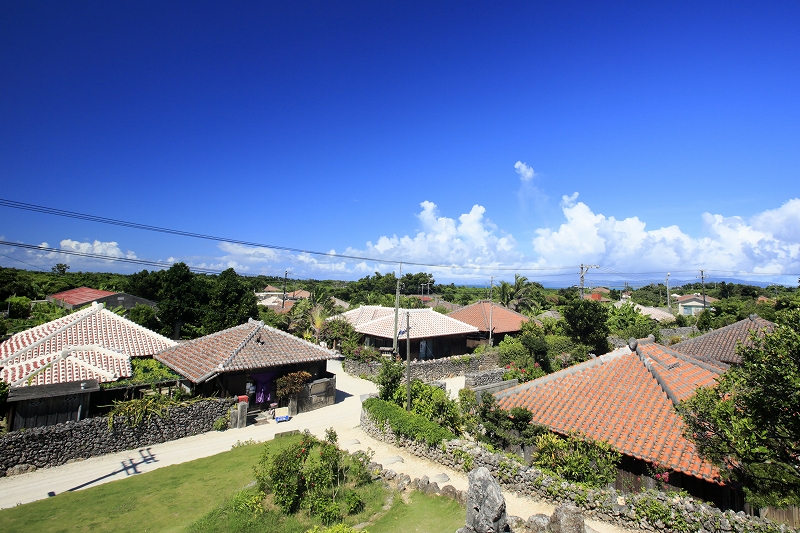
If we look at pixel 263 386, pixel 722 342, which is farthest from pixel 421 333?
pixel 722 342

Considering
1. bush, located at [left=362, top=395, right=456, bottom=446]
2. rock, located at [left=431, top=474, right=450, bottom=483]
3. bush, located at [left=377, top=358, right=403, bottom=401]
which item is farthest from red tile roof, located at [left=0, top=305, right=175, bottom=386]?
rock, located at [left=431, top=474, right=450, bottom=483]

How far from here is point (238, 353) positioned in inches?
769

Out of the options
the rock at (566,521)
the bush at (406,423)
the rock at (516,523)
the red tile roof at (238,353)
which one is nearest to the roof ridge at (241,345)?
the red tile roof at (238,353)

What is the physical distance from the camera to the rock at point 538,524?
8875mm

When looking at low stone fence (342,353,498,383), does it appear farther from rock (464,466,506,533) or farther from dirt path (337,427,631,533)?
rock (464,466,506,533)

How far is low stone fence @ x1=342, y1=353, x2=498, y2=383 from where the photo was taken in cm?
2784

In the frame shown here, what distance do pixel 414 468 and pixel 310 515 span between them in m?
4.63

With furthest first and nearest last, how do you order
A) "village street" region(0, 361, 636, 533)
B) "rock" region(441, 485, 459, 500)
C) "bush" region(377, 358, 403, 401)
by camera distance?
"bush" region(377, 358, 403, 401) → "village street" region(0, 361, 636, 533) → "rock" region(441, 485, 459, 500)

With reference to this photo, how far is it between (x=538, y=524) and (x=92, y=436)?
15.7 metres

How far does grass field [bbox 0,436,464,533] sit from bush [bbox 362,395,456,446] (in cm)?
311

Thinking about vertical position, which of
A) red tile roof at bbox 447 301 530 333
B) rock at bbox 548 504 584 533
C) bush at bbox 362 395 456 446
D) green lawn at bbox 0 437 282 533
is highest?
red tile roof at bbox 447 301 530 333

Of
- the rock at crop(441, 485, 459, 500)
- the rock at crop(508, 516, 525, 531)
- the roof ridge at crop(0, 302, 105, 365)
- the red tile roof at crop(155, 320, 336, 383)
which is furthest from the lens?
the red tile roof at crop(155, 320, 336, 383)

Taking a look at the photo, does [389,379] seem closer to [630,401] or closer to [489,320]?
[630,401]

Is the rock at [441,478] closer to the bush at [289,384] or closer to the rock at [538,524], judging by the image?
the rock at [538,524]
